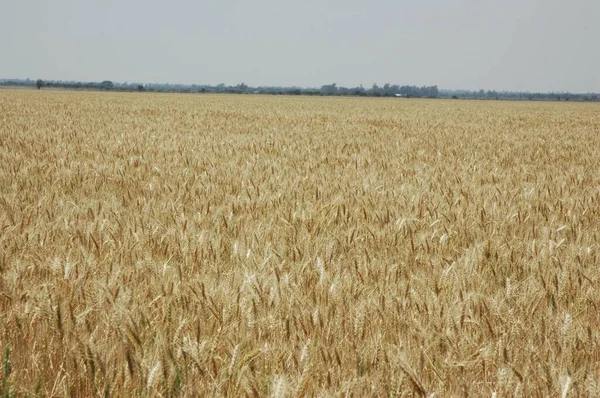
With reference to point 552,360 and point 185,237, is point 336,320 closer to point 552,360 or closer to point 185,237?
point 552,360

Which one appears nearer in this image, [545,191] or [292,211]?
[292,211]

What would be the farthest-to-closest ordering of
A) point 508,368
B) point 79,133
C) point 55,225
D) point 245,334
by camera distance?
point 79,133 → point 55,225 → point 245,334 → point 508,368

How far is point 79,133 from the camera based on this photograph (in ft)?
34.6

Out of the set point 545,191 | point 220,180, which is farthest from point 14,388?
point 545,191

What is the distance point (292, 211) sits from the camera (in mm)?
3699

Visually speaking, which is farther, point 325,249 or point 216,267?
point 325,249

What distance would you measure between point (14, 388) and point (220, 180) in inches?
153

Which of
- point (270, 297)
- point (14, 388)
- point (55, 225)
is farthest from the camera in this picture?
point (55, 225)

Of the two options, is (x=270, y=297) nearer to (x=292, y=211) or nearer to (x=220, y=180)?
(x=292, y=211)

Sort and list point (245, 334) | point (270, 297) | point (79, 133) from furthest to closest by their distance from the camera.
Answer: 1. point (79, 133)
2. point (270, 297)
3. point (245, 334)

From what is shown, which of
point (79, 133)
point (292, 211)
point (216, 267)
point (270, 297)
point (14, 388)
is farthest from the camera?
point (79, 133)

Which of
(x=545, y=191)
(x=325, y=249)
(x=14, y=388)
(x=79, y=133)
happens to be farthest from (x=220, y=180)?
(x=79, y=133)

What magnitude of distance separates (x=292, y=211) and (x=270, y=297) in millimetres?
1683

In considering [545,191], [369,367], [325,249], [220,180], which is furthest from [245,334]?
[545,191]
